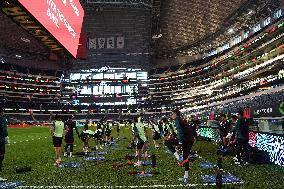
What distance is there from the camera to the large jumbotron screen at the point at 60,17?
998 cm

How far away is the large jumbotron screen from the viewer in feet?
32.7

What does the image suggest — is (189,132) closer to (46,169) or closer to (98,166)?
(98,166)

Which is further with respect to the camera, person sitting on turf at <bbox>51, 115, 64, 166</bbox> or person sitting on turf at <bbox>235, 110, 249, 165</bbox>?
person sitting on turf at <bbox>51, 115, 64, 166</bbox>

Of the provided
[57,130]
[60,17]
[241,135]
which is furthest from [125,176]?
[60,17]

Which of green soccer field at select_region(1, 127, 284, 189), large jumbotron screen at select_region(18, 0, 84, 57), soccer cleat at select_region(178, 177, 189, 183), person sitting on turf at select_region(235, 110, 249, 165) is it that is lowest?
green soccer field at select_region(1, 127, 284, 189)

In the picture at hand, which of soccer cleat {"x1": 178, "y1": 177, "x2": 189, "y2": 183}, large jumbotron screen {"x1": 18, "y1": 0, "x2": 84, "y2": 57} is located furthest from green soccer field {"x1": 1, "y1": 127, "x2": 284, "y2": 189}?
large jumbotron screen {"x1": 18, "y1": 0, "x2": 84, "y2": 57}

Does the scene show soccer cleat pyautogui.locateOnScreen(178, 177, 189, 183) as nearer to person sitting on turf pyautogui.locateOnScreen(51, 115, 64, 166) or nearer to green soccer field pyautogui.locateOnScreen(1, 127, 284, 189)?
green soccer field pyautogui.locateOnScreen(1, 127, 284, 189)

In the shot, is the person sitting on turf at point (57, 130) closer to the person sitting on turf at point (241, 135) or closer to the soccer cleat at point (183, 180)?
the soccer cleat at point (183, 180)

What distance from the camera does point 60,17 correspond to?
1243cm

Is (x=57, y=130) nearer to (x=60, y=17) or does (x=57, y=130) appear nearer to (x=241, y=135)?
(x=60, y=17)

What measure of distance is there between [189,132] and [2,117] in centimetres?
654

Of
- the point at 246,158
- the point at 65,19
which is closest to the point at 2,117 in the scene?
the point at 65,19

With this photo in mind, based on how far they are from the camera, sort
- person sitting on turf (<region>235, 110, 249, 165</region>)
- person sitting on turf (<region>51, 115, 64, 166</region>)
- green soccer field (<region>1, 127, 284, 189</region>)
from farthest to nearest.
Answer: person sitting on turf (<region>51, 115, 64, 166</region>) → person sitting on turf (<region>235, 110, 249, 165</region>) → green soccer field (<region>1, 127, 284, 189</region>)

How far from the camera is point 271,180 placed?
33.9ft
